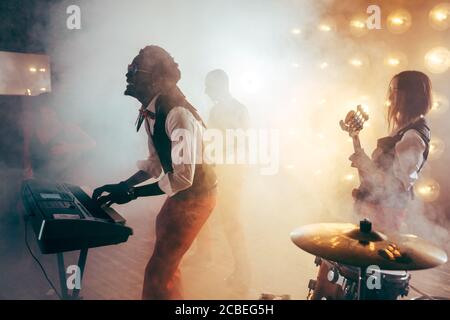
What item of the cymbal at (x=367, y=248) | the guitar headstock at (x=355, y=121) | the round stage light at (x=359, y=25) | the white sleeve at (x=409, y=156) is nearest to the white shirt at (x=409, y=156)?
the white sleeve at (x=409, y=156)

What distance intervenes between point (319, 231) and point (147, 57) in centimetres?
155

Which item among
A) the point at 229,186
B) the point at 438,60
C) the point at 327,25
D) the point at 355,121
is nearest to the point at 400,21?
the point at 438,60

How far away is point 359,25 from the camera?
5.38 m

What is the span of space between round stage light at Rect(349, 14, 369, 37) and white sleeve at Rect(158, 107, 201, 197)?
439 cm

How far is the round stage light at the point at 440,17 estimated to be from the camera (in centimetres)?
454

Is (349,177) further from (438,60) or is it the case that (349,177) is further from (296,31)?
(296,31)

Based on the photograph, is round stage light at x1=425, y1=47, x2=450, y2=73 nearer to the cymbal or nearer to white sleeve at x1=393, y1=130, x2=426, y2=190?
white sleeve at x1=393, y1=130, x2=426, y2=190

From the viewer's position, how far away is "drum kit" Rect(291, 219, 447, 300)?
5.63ft

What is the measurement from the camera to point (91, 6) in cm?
500

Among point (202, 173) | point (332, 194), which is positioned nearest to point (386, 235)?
point (202, 173)

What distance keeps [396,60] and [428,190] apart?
194cm

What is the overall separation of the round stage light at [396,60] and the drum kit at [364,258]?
389cm

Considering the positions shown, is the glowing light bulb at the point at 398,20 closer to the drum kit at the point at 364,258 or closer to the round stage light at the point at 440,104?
the round stage light at the point at 440,104
